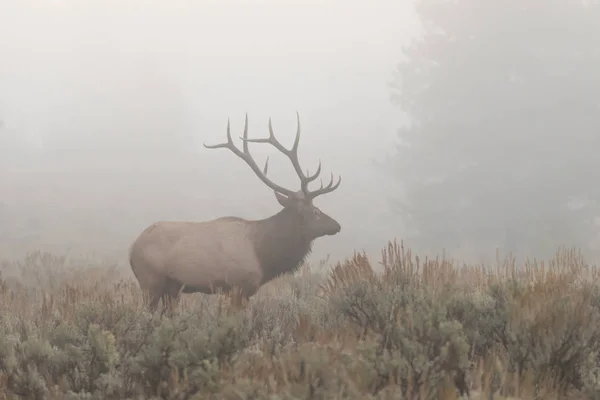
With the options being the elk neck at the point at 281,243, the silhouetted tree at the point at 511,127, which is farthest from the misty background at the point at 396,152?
the elk neck at the point at 281,243

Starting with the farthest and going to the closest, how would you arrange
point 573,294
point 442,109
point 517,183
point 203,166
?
point 203,166, point 442,109, point 517,183, point 573,294

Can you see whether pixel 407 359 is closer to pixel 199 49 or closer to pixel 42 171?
pixel 42 171

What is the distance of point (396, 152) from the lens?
50.7 metres

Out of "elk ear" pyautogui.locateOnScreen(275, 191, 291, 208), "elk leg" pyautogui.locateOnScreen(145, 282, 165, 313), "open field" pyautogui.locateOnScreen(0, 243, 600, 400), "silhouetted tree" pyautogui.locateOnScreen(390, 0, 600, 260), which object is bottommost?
"elk leg" pyautogui.locateOnScreen(145, 282, 165, 313)

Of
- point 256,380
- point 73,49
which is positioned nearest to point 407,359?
point 256,380

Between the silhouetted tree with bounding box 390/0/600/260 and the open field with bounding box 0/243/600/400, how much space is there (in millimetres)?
14142

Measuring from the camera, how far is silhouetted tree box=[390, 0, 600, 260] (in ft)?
57.1

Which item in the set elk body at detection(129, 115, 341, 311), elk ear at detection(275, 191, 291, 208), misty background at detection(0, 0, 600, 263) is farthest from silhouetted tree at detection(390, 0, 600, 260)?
elk body at detection(129, 115, 341, 311)

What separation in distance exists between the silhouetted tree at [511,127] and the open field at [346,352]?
14142 millimetres

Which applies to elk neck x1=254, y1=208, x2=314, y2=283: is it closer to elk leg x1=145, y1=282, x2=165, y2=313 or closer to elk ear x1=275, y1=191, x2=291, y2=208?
elk ear x1=275, y1=191, x2=291, y2=208

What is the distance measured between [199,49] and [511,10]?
103400mm

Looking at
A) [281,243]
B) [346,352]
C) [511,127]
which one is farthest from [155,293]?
[511,127]

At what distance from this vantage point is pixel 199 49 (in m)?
116

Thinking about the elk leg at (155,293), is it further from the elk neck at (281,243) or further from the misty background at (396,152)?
the misty background at (396,152)
